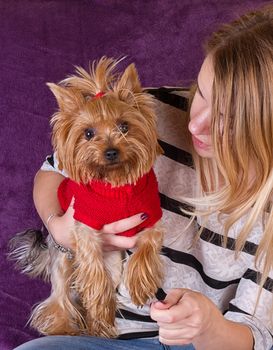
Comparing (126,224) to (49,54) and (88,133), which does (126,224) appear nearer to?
(88,133)

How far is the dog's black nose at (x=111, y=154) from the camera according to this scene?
51.7 inches

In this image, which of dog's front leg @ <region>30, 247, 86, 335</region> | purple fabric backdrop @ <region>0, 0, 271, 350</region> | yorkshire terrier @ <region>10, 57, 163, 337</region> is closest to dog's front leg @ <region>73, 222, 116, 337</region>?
yorkshire terrier @ <region>10, 57, 163, 337</region>

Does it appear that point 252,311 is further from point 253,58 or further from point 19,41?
point 19,41

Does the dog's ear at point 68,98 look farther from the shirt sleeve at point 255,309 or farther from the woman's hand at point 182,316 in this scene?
the shirt sleeve at point 255,309

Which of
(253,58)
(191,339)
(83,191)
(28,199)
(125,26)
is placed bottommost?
(28,199)

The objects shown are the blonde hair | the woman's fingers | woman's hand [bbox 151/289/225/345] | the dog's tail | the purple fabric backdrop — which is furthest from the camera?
the purple fabric backdrop

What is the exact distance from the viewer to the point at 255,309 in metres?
1.43

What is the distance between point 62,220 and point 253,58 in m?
0.57

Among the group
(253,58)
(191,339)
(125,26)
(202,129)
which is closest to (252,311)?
(191,339)

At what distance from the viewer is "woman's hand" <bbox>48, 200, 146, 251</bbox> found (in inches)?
54.9

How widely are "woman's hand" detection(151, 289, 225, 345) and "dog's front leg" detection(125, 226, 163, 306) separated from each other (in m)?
0.25

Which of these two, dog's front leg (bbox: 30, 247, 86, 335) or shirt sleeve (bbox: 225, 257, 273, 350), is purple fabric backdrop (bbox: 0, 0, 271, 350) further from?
shirt sleeve (bbox: 225, 257, 273, 350)

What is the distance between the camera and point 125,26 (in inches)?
81.1

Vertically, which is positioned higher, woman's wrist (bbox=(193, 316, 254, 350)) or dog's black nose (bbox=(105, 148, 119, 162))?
dog's black nose (bbox=(105, 148, 119, 162))
